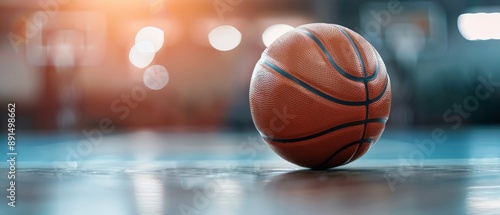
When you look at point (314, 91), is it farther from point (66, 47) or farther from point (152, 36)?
point (66, 47)

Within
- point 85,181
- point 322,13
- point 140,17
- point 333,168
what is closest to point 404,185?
point 333,168

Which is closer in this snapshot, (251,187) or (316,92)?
(251,187)

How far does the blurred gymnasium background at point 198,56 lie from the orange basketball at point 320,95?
5.81 m

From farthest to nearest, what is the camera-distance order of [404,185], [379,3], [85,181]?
[379,3] < [85,181] < [404,185]

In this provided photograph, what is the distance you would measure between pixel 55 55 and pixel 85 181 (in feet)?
24.2

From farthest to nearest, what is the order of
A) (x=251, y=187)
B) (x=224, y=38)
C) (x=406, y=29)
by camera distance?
(x=224, y=38) → (x=406, y=29) → (x=251, y=187)

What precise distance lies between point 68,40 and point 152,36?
4.18 ft

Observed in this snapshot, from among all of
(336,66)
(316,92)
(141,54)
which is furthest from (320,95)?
A: (141,54)

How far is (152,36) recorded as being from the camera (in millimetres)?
9117

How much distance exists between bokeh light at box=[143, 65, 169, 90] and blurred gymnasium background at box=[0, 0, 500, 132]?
0.27 ft

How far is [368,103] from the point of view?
7.27ft

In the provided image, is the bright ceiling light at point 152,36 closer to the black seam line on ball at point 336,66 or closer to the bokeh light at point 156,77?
the bokeh light at point 156,77

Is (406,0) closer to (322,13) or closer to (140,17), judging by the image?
(322,13)

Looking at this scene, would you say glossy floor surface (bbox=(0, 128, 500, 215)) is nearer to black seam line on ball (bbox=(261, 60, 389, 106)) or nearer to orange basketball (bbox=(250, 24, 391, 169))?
orange basketball (bbox=(250, 24, 391, 169))
